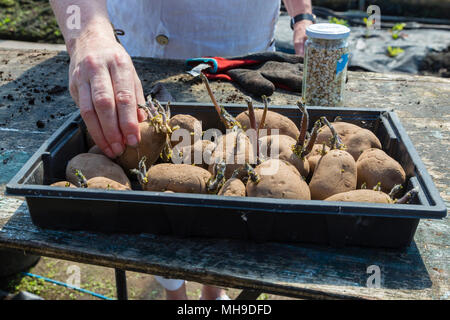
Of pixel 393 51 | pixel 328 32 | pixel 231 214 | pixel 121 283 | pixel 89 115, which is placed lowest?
pixel 121 283

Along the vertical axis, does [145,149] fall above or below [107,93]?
below

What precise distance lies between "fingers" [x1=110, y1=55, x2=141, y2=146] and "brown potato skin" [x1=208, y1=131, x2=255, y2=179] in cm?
21

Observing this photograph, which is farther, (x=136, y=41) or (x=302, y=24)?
(x=302, y=24)

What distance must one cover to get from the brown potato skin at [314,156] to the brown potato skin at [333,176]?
0.04 m

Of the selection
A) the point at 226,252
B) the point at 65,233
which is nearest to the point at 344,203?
the point at 226,252

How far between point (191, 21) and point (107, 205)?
1.18 metres

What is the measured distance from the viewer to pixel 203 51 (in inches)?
80.4

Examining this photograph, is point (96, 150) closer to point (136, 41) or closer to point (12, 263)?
point (136, 41)

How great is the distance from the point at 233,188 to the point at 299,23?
58.7 inches

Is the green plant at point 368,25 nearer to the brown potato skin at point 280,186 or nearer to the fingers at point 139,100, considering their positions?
the fingers at point 139,100

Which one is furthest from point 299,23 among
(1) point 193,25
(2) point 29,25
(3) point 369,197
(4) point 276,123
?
(2) point 29,25

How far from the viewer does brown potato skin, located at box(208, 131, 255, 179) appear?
106 centimetres

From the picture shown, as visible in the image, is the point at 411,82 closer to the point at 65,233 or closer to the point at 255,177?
the point at 255,177

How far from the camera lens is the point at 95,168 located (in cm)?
109
